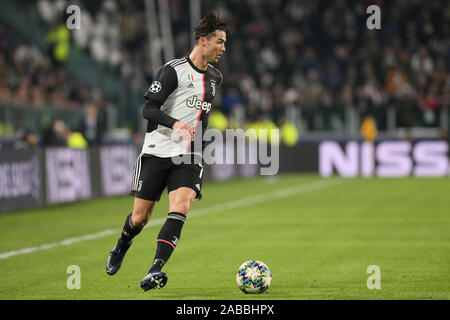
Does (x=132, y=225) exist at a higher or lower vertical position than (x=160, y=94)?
A: lower

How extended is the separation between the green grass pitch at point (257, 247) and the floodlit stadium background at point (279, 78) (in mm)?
5690

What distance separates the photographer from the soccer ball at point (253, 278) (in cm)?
771

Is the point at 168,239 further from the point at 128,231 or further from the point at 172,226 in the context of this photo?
the point at 128,231

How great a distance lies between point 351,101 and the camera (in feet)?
100

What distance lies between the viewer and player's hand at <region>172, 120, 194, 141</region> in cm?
755

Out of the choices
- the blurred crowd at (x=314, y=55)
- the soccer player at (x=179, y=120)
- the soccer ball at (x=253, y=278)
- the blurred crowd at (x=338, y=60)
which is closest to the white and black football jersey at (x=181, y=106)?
the soccer player at (x=179, y=120)

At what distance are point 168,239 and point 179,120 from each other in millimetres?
1056

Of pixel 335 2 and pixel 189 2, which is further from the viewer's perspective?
pixel 189 2

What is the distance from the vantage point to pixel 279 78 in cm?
3303

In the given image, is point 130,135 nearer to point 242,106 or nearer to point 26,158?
point 242,106

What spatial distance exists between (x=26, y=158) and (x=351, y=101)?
51.9 ft

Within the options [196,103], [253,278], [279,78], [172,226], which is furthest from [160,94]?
[279,78]

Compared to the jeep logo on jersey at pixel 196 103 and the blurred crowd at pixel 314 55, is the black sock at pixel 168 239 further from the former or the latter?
the blurred crowd at pixel 314 55
